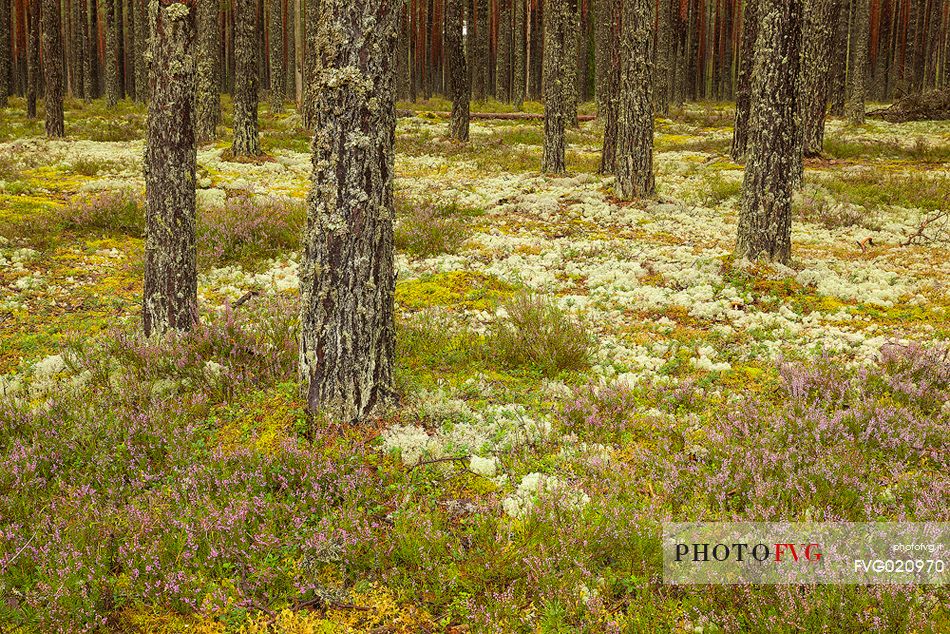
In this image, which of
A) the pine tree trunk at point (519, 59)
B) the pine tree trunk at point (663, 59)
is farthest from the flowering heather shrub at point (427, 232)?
the pine tree trunk at point (519, 59)

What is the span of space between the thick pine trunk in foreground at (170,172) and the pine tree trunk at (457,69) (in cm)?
1696

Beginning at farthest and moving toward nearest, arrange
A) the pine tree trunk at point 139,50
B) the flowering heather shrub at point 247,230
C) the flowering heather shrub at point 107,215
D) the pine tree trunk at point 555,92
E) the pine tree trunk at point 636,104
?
the pine tree trunk at point 139,50 → the pine tree trunk at point 555,92 → the pine tree trunk at point 636,104 → the flowering heather shrub at point 107,215 → the flowering heather shrub at point 247,230

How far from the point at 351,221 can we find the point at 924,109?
3421 centimetres

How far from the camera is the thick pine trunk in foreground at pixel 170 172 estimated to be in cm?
575

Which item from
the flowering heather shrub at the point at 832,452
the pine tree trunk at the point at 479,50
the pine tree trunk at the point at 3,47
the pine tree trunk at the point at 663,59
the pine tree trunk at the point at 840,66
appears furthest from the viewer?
the pine tree trunk at the point at 479,50

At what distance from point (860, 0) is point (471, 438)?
104 feet

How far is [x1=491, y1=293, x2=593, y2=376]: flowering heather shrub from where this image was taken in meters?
6.18

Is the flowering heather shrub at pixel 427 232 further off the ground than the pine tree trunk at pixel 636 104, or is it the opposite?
the pine tree trunk at pixel 636 104

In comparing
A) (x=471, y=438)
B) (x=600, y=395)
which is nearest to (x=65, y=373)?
(x=471, y=438)

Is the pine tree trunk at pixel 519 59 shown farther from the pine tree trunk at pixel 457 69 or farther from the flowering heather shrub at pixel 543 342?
the flowering heather shrub at pixel 543 342

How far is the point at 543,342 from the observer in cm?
632

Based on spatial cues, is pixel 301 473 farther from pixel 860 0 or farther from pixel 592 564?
pixel 860 0

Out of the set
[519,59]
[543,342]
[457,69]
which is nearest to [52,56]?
[457,69]

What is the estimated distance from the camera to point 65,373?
590cm
